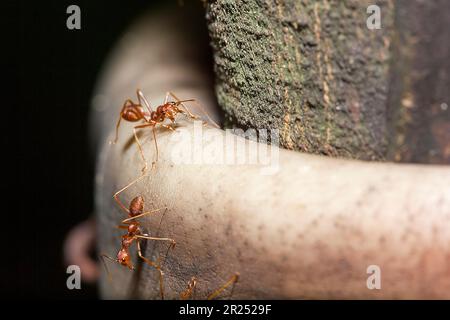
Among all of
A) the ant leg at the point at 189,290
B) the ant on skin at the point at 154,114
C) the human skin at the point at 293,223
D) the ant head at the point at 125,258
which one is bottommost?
the ant leg at the point at 189,290

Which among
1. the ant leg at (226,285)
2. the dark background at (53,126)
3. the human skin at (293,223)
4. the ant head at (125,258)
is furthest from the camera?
the dark background at (53,126)

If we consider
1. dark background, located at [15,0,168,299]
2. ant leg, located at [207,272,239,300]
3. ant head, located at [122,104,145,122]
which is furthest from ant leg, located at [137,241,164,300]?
dark background, located at [15,0,168,299]

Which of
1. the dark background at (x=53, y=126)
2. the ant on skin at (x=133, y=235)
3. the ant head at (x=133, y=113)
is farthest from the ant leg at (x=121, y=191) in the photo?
the dark background at (x=53, y=126)

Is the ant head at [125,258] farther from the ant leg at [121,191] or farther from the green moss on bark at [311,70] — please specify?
the green moss on bark at [311,70]

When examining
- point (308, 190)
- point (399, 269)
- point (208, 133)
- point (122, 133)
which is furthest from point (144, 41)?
point (399, 269)

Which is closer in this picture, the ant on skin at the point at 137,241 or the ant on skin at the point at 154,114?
the ant on skin at the point at 137,241

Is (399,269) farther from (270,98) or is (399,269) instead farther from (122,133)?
(122,133)

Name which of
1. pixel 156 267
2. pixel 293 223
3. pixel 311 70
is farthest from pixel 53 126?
pixel 293 223
